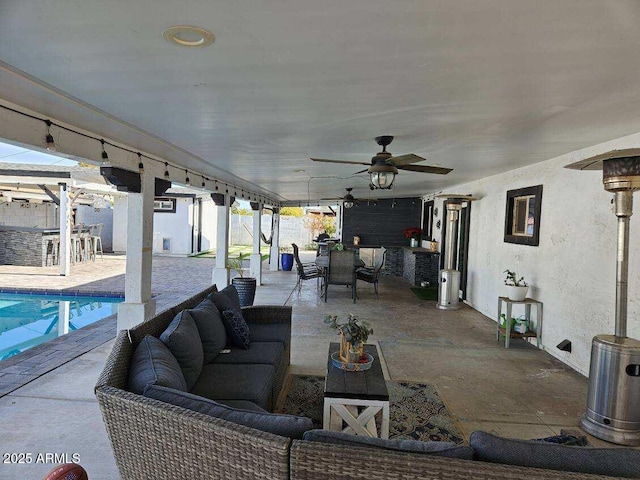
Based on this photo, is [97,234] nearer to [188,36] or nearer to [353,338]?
[353,338]

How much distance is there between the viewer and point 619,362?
109 inches

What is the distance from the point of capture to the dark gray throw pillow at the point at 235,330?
3252mm

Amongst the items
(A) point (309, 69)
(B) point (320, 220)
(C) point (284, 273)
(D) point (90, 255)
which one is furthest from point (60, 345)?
(B) point (320, 220)

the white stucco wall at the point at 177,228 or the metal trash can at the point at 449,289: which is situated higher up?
the white stucco wall at the point at 177,228

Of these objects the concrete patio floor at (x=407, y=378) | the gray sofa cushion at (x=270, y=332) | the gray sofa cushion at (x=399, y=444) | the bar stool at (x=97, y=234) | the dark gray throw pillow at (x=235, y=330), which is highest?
the bar stool at (x=97, y=234)

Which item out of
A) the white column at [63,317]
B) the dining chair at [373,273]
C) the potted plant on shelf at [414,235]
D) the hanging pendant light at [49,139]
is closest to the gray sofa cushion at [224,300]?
the hanging pendant light at [49,139]

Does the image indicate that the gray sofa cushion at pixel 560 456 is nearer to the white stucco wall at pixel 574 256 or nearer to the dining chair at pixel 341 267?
the white stucco wall at pixel 574 256

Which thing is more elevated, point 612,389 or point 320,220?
point 320,220

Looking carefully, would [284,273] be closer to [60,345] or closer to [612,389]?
[60,345]

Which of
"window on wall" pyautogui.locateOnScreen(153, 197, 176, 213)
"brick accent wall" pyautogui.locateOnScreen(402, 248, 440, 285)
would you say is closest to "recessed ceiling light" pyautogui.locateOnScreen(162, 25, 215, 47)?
"brick accent wall" pyautogui.locateOnScreen(402, 248, 440, 285)

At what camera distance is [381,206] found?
40.1ft

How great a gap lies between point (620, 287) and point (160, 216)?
15.5 m

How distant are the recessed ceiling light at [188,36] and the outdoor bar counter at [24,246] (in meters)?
11.4

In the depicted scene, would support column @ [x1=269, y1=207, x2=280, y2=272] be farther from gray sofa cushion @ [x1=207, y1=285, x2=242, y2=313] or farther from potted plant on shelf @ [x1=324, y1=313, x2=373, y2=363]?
potted plant on shelf @ [x1=324, y1=313, x2=373, y2=363]
